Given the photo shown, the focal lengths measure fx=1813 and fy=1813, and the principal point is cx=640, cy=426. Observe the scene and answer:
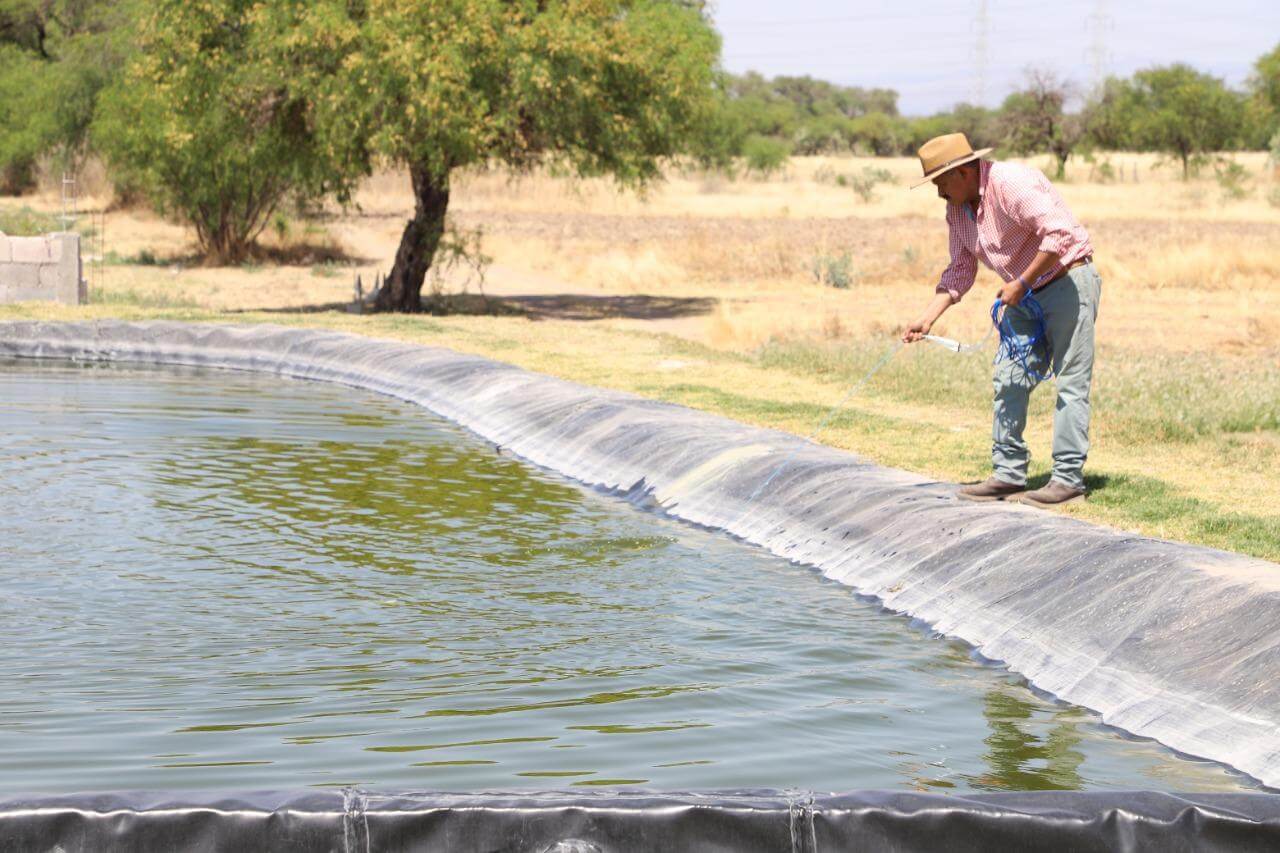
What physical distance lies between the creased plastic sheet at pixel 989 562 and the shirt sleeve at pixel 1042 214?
4.78 feet

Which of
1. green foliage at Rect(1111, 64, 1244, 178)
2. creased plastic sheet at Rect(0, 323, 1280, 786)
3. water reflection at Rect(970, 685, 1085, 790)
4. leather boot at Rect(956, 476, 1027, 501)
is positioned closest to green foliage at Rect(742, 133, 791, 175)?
green foliage at Rect(1111, 64, 1244, 178)

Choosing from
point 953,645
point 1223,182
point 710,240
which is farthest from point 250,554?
point 1223,182

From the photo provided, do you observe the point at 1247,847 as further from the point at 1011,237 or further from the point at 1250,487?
the point at 1250,487

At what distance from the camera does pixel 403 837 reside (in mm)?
5051

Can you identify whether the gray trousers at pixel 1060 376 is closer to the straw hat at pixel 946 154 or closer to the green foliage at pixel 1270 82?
the straw hat at pixel 946 154

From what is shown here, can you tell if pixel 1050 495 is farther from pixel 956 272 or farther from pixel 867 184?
pixel 867 184

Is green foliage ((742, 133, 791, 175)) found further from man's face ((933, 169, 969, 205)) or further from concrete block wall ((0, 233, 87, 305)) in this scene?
man's face ((933, 169, 969, 205))

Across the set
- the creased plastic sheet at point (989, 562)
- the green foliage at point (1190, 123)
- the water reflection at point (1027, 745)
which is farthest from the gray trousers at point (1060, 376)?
the green foliage at point (1190, 123)

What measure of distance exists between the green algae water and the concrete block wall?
1449 centimetres

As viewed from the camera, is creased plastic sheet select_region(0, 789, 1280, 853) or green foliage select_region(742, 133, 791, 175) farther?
green foliage select_region(742, 133, 791, 175)

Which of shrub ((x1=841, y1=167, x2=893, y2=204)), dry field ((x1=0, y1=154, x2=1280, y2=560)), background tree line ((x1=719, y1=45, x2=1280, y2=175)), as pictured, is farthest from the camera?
background tree line ((x1=719, y1=45, x2=1280, y2=175))

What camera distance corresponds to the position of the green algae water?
20.8 ft

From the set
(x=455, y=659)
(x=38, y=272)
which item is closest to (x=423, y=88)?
(x=38, y=272)

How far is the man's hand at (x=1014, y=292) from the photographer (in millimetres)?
9703
